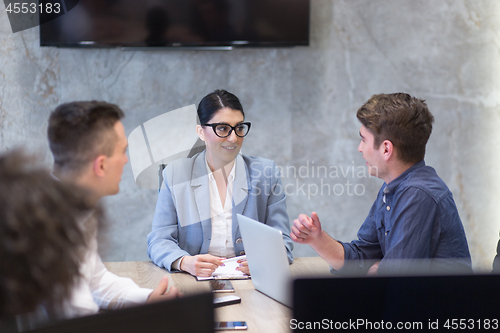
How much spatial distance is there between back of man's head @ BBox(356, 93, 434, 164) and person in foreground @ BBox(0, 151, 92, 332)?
4.19 ft

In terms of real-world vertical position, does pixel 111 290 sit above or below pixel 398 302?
below

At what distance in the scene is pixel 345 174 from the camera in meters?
3.29

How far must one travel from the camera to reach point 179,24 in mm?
3041

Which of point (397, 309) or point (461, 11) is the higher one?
point (461, 11)

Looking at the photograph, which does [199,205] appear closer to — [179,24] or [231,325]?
[231,325]

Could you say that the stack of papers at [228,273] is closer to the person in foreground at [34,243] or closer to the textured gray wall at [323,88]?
the person in foreground at [34,243]

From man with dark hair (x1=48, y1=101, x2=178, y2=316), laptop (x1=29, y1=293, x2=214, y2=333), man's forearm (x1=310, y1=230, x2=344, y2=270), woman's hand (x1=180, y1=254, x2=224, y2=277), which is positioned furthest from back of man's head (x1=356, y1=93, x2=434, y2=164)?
laptop (x1=29, y1=293, x2=214, y2=333)

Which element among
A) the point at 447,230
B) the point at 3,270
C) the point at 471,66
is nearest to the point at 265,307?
the point at 447,230

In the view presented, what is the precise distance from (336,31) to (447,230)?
2066mm

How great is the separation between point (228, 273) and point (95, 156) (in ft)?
2.47

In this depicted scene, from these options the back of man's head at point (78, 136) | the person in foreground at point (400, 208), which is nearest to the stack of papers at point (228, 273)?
the person in foreground at point (400, 208)

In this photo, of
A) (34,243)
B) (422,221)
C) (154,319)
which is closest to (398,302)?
(154,319)

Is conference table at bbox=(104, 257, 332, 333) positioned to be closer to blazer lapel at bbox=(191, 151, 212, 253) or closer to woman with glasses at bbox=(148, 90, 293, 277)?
woman with glasses at bbox=(148, 90, 293, 277)

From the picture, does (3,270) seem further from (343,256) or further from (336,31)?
(336,31)
